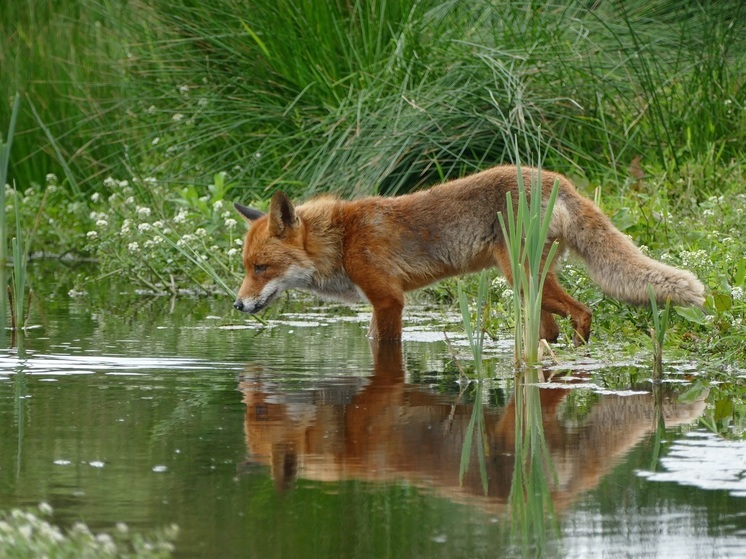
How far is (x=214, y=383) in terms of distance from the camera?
20.8 feet

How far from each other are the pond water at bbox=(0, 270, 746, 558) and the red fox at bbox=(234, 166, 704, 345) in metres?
0.79

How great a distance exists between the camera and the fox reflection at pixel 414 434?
432 centimetres

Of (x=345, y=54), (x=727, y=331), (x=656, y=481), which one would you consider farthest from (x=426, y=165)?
(x=656, y=481)

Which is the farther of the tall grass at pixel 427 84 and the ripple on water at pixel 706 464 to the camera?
the tall grass at pixel 427 84

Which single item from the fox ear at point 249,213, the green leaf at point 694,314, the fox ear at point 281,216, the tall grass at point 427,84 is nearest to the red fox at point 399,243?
the fox ear at point 281,216

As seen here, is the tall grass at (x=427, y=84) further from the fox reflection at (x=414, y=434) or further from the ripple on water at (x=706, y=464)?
the ripple on water at (x=706, y=464)

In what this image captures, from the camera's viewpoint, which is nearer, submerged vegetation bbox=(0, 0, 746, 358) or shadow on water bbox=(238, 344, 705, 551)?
shadow on water bbox=(238, 344, 705, 551)

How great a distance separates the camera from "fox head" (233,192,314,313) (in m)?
8.38

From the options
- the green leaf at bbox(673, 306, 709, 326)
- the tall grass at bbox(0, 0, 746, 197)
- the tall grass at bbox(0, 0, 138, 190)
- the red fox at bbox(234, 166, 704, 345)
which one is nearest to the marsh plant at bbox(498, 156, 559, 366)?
the green leaf at bbox(673, 306, 709, 326)

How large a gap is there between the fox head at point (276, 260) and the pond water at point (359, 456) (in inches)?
37.6

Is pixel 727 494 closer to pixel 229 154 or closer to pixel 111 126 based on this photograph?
pixel 229 154

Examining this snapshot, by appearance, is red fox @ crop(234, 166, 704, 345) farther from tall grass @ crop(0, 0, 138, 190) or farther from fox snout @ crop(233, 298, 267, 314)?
tall grass @ crop(0, 0, 138, 190)

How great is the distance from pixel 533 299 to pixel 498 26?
727cm

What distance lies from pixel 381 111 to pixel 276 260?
11.8ft
